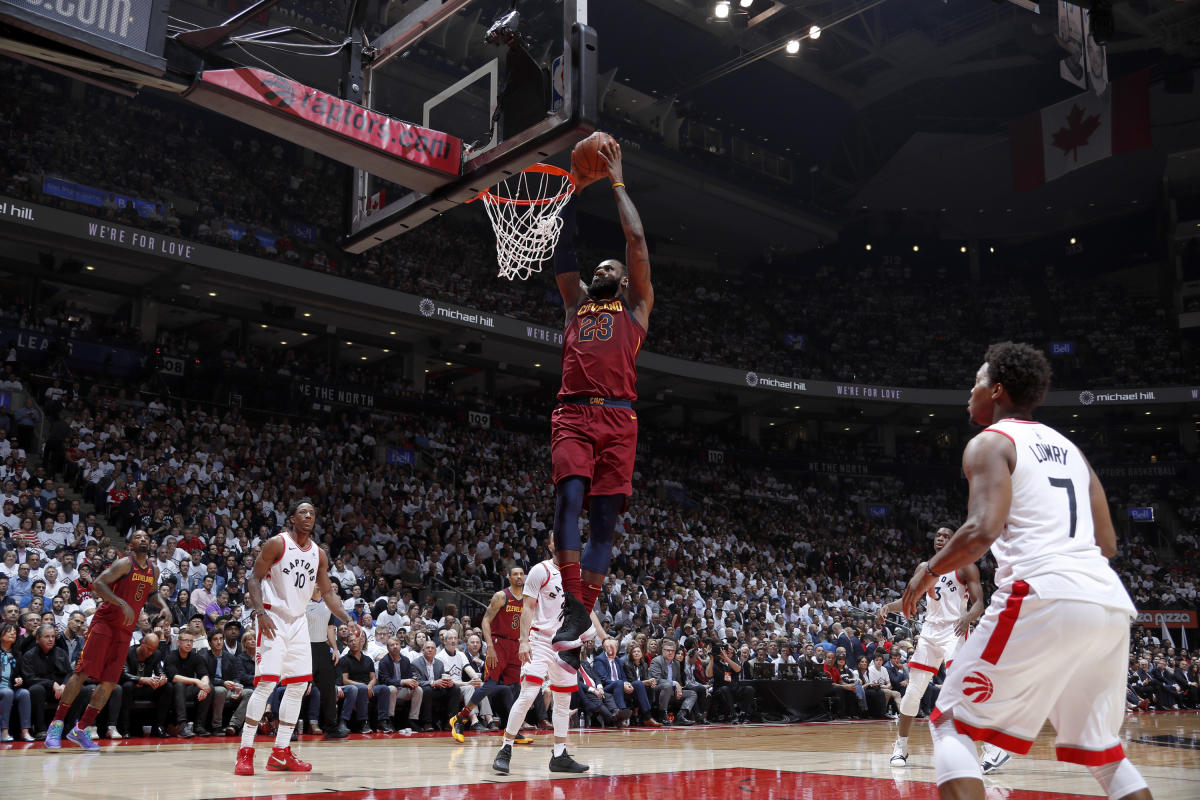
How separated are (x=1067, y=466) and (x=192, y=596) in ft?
40.1

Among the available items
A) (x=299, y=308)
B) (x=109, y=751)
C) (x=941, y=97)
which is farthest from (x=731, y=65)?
(x=109, y=751)

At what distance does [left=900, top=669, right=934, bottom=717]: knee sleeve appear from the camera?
8.38m

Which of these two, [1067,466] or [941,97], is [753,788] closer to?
[1067,466]

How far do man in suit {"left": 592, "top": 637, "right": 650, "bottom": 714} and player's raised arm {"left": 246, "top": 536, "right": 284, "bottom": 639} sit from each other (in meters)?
6.60

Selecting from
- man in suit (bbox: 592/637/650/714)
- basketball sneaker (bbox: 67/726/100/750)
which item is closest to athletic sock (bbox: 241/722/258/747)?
basketball sneaker (bbox: 67/726/100/750)

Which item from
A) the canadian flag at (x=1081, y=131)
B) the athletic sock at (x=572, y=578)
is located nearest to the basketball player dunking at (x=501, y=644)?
the athletic sock at (x=572, y=578)

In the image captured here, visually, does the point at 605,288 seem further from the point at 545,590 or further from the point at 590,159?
the point at 545,590

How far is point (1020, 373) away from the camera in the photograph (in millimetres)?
3506

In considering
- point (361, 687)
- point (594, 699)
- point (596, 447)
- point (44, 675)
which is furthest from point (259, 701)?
point (594, 699)

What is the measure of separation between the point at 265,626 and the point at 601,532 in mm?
3554

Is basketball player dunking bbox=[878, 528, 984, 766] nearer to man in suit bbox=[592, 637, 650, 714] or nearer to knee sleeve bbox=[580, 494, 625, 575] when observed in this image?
knee sleeve bbox=[580, 494, 625, 575]

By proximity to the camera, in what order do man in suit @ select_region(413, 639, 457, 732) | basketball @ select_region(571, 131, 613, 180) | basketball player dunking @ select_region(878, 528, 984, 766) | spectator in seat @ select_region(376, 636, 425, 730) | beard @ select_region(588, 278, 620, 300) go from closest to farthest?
basketball @ select_region(571, 131, 613, 180) < beard @ select_region(588, 278, 620, 300) < basketball player dunking @ select_region(878, 528, 984, 766) < spectator in seat @ select_region(376, 636, 425, 730) < man in suit @ select_region(413, 639, 457, 732)

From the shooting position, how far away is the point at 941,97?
3278 centimetres

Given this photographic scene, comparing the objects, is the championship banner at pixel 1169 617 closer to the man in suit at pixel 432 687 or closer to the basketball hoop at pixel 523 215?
the man in suit at pixel 432 687
